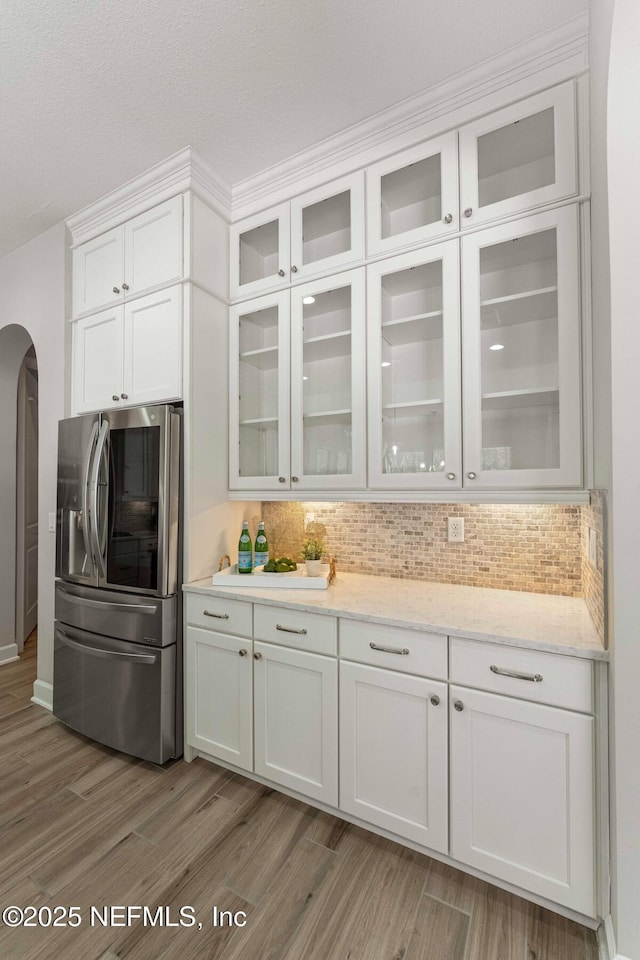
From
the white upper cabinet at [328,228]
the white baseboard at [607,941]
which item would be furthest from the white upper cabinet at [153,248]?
the white baseboard at [607,941]

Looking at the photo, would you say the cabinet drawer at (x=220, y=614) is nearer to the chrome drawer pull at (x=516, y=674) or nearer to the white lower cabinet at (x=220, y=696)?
the white lower cabinet at (x=220, y=696)

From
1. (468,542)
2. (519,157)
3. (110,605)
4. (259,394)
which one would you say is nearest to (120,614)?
(110,605)

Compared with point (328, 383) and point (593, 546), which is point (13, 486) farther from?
point (593, 546)

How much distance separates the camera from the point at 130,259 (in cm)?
248

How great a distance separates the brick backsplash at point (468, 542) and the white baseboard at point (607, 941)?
2.66 ft

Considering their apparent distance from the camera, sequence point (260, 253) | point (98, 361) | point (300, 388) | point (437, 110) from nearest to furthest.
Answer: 1. point (437, 110)
2. point (300, 388)
3. point (260, 253)
4. point (98, 361)

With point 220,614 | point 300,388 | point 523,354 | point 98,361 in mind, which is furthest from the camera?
point 98,361

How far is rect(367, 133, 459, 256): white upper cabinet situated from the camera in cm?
184

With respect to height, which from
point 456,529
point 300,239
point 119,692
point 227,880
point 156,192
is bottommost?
point 227,880

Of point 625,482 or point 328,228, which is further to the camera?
point 328,228

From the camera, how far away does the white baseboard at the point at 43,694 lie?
2832mm

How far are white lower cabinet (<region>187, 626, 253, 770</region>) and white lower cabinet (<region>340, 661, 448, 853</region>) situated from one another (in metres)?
0.49

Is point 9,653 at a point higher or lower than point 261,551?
lower

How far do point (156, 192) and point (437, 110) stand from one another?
1427 millimetres
